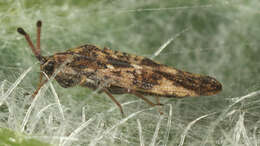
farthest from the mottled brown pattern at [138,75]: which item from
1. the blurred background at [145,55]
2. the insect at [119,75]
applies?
the blurred background at [145,55]

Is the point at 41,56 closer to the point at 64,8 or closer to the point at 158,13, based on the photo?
the point at 64,8

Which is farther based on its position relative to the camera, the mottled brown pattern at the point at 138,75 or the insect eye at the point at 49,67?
the mottled brown pattern at the point at 138,75

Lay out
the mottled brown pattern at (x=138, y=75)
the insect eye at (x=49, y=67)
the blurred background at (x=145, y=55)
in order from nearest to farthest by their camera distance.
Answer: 1. the blurred background at (x=145, y=55)
2. the insect eye at (x=49, y=67)
3. the mottled brown pattern at (x=138, y=75)

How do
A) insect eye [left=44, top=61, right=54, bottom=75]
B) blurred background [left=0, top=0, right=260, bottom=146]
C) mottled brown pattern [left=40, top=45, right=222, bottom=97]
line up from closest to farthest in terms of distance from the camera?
1. blurred background [left=0, top=0, right=260, bottom=146]
2. insect eye [left=44, top=61, right=54, bottom=75]
3. mottled brown pattern [left=40, top=45, right=222, bottom=97]

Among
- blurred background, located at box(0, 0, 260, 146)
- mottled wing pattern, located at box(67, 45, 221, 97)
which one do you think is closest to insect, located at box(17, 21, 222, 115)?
mottled wing pattern, located at box(67, 45, 221, 97)

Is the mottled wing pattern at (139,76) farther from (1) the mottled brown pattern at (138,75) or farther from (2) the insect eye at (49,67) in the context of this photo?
(2) the insect eye at (49,67)

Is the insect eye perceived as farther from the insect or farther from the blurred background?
the blurred background

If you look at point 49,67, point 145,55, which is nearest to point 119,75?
point 145,55

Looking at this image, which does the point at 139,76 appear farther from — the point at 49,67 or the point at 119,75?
the point at 49,67
